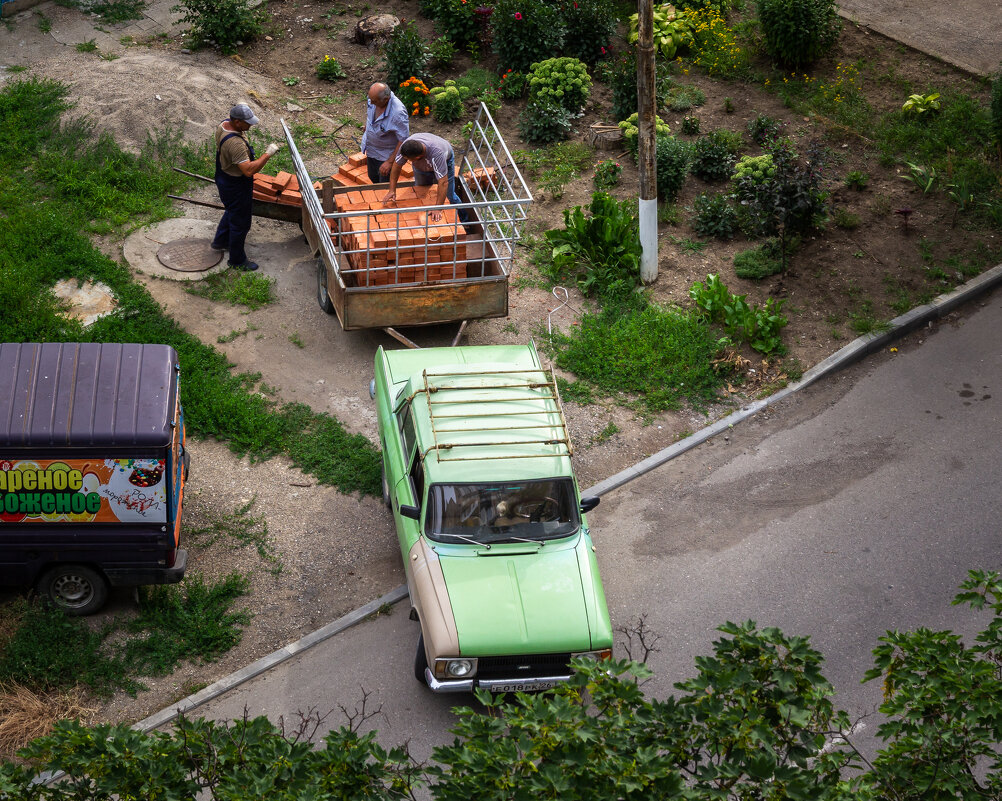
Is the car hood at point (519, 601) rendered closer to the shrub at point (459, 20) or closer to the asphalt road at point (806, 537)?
the asphalt road at point (806, 537)

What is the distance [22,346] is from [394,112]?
554cm

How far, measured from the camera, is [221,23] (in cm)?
1608

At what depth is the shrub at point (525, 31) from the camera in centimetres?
1530

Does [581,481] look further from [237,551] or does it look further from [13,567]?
[13,567]

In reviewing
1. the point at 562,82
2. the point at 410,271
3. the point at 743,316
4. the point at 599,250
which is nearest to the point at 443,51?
the point at 562,82

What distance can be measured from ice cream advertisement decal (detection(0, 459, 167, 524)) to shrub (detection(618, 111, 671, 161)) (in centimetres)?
858

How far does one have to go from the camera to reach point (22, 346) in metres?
7.89

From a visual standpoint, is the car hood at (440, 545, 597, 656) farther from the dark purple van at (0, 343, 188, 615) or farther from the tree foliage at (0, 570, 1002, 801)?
the tree foliage at (0, 570, 1002, 801)

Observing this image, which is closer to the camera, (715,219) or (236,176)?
(236,176)

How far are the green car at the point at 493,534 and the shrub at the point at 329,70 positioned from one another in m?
8.67

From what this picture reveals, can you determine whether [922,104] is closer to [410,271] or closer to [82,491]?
[410,271]

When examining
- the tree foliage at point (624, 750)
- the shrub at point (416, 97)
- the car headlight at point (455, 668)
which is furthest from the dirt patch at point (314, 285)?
the tree foliage at point (624, 750)

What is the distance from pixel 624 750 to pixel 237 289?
8.90m

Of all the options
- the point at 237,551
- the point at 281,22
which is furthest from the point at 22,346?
the point at 281,22
